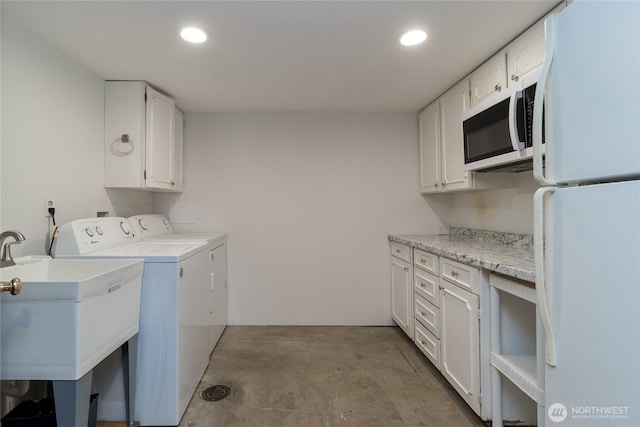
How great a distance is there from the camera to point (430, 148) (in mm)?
2656

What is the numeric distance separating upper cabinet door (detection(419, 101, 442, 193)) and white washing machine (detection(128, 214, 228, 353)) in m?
2.06

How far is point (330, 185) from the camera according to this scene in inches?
116

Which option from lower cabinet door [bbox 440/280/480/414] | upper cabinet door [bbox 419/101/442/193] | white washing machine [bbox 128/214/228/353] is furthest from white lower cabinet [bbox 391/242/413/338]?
white washing machine [bbox 128/214/228/353]

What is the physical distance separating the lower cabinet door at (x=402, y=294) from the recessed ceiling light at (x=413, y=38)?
1.68 metres

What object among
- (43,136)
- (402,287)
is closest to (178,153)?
(43,136)

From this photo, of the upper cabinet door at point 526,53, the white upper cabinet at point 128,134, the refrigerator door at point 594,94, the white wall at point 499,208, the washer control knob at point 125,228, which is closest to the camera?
the refrigerator door at point 594,94

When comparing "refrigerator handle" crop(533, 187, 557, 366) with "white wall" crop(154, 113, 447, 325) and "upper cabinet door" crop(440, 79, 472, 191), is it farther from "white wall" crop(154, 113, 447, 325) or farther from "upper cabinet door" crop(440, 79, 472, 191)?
"white wall" crop(154, 113, 447, 325)

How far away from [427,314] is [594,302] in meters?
1.47

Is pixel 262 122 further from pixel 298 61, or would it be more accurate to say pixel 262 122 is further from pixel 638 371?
pixel 638 371

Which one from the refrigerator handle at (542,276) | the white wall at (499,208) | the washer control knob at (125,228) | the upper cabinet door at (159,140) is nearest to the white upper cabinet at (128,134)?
the upper cabinet door at (159,140)

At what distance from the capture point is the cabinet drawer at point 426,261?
2.00m

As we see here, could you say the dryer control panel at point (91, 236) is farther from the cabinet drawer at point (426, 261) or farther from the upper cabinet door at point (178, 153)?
the cabinet drawer at point (426, 261)

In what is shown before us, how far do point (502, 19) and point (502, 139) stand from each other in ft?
2.10

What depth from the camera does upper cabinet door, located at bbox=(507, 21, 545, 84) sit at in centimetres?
148
